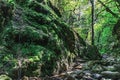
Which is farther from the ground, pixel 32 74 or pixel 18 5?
pixel 18 5

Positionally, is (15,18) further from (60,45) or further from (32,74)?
(32,74)

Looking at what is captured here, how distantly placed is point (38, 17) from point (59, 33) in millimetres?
1111

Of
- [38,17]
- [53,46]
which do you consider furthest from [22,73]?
[38,17]

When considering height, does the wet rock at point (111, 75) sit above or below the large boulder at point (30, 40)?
below

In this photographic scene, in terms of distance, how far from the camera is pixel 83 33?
33844 mm

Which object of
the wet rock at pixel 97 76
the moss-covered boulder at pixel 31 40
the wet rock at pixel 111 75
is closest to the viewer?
the moss-covered boulder at pixel 31 40

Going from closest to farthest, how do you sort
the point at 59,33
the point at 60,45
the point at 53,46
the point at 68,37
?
the point at 53,46 < the point at 60,45 < the point at 59,33 < the point at 68,37

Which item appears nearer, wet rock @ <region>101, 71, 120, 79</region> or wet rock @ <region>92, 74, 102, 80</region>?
wet rock @ <region>101, 71, 120, 79</region>

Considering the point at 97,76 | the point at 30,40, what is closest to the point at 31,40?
the point at 30,40

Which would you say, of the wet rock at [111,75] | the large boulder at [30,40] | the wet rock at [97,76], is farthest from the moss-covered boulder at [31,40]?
the wet rock at [111,75]

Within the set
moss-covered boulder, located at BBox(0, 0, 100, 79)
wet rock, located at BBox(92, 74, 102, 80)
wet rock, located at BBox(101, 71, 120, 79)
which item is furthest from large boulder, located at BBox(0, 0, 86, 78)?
wet rock, located at BBox(101, 71, 120, 79)

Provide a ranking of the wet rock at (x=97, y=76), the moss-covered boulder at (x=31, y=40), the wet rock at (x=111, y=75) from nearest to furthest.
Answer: the moss-covered boulder at (x=31, y=40) → the wet rock at (x=111, y=75) → the wet rock at (x=97, y=76)

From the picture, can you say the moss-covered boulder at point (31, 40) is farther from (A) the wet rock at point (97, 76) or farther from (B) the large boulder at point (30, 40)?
(A) the wet rock at point (97, 76)

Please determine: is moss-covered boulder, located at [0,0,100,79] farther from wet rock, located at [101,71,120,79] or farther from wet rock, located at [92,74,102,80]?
wet rock, located at [101,71,120,79]
